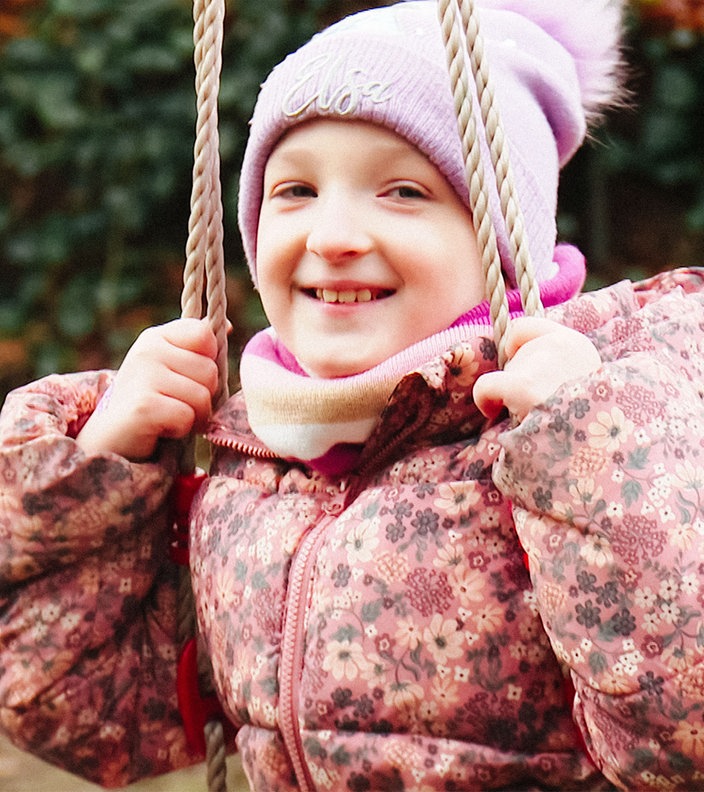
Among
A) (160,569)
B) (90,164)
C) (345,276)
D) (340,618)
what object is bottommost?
(90,164)

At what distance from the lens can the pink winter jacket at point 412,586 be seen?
2.87 feet

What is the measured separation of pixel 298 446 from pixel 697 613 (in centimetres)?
36

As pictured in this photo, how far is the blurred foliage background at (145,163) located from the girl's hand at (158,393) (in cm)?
183

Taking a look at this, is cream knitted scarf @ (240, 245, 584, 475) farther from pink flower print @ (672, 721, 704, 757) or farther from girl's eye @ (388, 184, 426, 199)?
pink flower print @ (672, 721, 704, 757)

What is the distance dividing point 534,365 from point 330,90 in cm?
32

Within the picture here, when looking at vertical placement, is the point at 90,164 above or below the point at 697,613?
→ below

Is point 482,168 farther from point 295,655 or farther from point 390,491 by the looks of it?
point 295,655

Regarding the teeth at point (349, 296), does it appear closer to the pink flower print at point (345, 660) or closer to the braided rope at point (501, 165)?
the braided rope at point (501, 165)

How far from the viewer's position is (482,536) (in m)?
0.97

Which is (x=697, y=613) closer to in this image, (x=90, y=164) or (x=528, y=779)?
(x=528, y=779)

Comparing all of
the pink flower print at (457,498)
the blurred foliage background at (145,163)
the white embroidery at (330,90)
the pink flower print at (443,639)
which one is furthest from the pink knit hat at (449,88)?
the blurred foliage background at (145,163)

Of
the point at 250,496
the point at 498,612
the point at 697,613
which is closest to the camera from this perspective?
the point at 697,613

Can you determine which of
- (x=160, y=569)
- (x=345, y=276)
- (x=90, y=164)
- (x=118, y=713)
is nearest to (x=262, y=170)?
(x=345, y=276)

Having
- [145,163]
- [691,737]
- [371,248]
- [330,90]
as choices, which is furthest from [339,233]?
[145,163]
